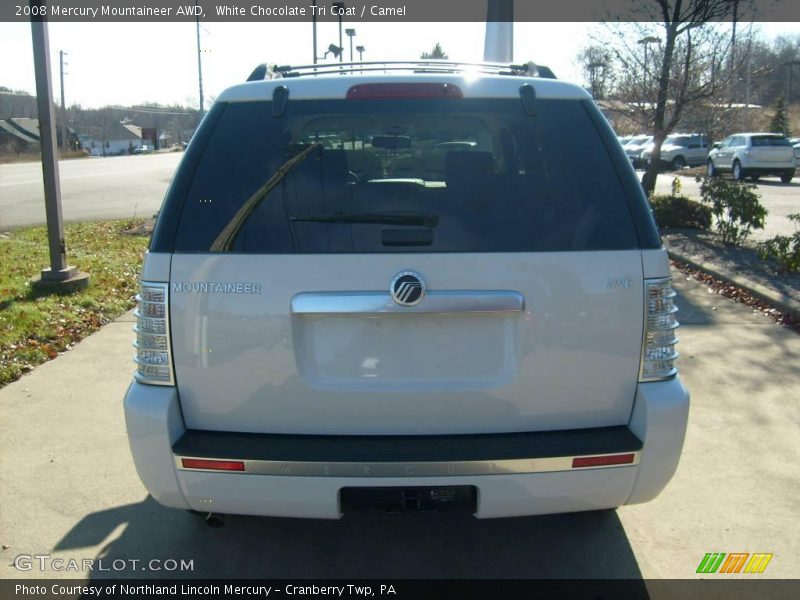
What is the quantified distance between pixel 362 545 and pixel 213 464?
1117 millimetres

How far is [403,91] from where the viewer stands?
283 cm

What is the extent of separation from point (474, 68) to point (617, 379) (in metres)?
1.89

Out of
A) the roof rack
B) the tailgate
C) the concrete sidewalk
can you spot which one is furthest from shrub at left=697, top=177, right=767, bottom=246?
the tailgate

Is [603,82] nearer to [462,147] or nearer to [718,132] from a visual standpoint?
[718,132]

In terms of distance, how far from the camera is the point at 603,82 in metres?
14.6

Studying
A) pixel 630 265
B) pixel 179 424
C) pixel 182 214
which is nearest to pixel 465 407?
pixel 630 265

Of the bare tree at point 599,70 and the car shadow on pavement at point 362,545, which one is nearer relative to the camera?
the car shadow on pavement at point 362,545

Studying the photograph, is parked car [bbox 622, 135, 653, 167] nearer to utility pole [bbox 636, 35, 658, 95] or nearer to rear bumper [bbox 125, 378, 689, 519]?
utility pole [bbox 636, 35, 658, 95]

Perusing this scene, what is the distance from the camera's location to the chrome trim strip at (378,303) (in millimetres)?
2641

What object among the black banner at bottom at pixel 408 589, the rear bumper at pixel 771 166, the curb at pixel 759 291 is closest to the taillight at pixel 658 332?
the black banner at bottom at pixel 408 589

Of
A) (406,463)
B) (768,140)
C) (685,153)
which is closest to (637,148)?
(685,153)

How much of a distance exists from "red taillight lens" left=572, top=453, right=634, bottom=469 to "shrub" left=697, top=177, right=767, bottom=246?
8978mm

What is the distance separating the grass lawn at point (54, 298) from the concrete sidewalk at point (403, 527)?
1382 millimetres

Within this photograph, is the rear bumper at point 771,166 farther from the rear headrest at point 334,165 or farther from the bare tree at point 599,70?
the rear headrest at point 334,165
